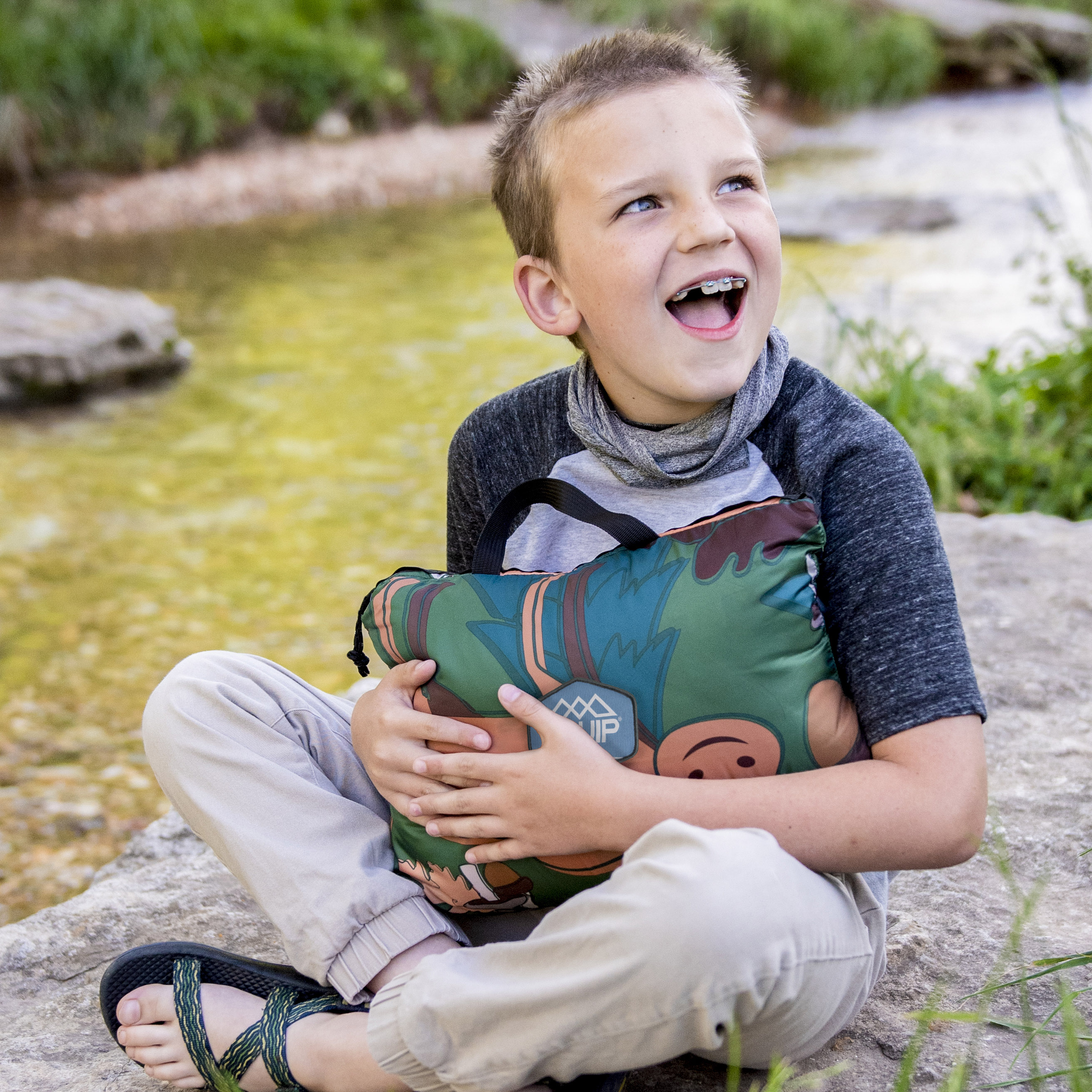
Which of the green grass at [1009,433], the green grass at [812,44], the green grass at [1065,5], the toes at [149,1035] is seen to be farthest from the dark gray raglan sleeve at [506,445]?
the green grass at [1065,5]

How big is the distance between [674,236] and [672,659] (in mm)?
540

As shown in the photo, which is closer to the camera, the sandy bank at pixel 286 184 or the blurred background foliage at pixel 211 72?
the sandy bank at pixel 286 184

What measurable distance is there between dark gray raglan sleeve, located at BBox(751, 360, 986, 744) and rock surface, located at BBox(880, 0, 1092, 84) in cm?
1377

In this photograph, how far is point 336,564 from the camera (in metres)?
3.51

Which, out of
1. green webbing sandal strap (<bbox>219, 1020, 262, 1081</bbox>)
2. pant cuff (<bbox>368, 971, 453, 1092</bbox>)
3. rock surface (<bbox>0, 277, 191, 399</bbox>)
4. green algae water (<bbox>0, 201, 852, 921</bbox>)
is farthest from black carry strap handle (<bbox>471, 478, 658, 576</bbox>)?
rock surface (<bbox>0, 277, 191, 399</bbox>)

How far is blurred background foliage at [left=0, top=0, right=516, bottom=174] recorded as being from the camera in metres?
8.27

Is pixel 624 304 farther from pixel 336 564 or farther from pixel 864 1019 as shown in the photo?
pixel 336 564

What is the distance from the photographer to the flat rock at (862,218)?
723 centimetres

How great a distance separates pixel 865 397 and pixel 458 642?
99.8 inches

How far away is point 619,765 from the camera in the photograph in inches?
51.1

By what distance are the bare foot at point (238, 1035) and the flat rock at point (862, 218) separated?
6.34 m

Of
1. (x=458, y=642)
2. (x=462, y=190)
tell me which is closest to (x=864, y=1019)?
(x=458, y=642)

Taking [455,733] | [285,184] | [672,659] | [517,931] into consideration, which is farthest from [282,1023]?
[285,184]

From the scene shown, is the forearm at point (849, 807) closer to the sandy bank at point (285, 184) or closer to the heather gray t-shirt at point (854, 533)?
the heather gray t-shirt at point (854, 533)
